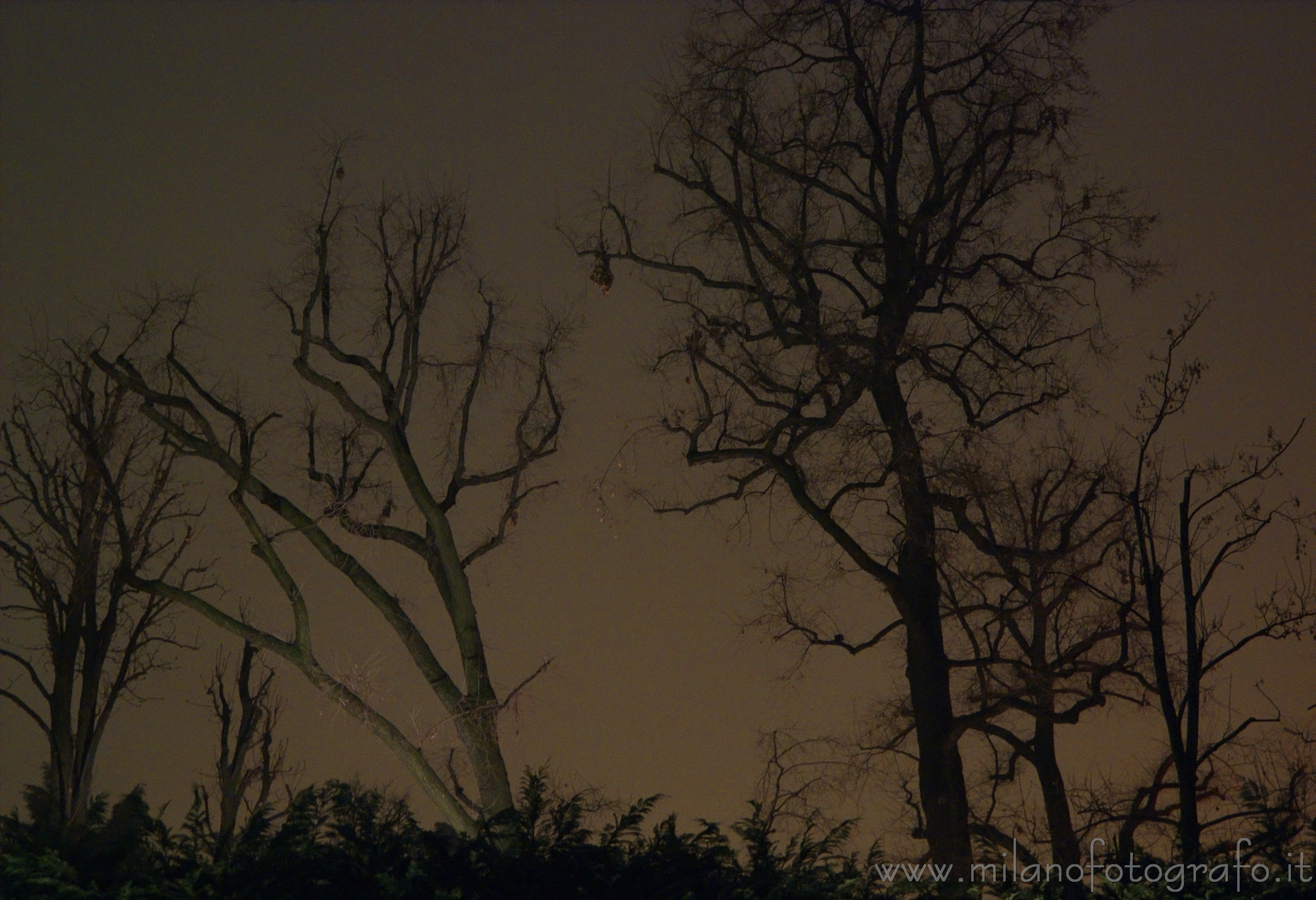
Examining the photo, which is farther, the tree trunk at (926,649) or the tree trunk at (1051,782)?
the tree trunk at (1051,782)

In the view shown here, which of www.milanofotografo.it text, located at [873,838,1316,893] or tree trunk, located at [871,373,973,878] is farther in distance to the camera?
tree trunk, located at [871,373,973,878]

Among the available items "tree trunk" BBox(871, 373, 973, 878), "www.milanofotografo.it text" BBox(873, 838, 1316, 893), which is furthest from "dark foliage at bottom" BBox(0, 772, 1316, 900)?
"tree trunk" BBox(871, 373, 973, 878)

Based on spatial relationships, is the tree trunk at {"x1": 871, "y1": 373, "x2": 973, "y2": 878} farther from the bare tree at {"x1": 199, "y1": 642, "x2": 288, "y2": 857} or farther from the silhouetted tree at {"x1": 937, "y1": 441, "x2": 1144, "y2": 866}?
the bare tree at {"x1": 199, "y1": 642, "x2": 288, "y2": 857}

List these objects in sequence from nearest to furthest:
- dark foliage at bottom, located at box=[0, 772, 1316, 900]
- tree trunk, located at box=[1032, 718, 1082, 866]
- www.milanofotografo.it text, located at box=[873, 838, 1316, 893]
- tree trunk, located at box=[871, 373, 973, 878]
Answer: dark foliage at bottom, located at box=[0, 772, 1316, 900]
www.milanofotografo.it text, located at box=[873, 838, 1316, 893]
tree trunk, located at box=[871, 373, 973, 878]
tree trunk, located at box=[1032, 718, 1082, 866]

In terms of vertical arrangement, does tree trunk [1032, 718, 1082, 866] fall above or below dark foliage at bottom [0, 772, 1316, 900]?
above

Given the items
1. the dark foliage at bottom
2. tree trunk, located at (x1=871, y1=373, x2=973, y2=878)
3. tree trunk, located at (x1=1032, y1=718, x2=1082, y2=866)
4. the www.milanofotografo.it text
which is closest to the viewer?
the dark foliage at bottom

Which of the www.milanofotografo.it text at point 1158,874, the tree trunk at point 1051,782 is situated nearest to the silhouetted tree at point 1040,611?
the tree trunk at point 1051,782

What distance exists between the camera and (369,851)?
393 centimetres

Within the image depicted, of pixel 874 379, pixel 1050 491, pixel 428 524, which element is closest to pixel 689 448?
pixel 874 379

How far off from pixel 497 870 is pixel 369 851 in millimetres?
412

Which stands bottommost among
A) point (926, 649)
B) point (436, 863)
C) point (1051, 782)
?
point (436, 863)

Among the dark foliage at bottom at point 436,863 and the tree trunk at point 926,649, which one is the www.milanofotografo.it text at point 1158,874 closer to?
the dark foliage at bottom at point 436,863

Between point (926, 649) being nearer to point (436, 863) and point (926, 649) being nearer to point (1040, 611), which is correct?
point (1040, 611)

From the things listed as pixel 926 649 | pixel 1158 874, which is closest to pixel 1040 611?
pixel 926 649
